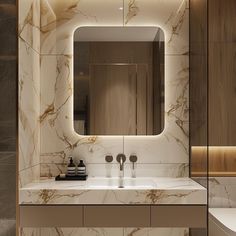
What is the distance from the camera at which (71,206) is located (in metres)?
2.40

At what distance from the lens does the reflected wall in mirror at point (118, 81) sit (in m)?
3.01

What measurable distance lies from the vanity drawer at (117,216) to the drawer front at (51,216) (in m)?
0.07

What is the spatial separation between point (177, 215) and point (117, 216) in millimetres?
421

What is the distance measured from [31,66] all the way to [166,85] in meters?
1.17

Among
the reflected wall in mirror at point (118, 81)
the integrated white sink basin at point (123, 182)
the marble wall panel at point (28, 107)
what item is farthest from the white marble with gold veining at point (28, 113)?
the integrated white sink basin at point (123, 182)

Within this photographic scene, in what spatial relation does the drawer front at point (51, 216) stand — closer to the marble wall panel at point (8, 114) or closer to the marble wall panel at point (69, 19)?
the marble wall panel at point (8, 114)

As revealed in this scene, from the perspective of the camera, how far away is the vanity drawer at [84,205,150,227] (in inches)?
94.2

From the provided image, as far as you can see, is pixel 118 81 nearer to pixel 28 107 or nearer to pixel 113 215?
pixel 28 107

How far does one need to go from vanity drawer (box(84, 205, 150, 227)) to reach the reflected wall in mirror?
31.3 inches

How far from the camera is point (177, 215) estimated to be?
7.86 feet

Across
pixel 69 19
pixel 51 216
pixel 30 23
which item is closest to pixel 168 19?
pixel 69 19

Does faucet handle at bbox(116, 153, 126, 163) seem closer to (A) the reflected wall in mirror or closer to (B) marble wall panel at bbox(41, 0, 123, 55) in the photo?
(A) the reflected wall in mirror

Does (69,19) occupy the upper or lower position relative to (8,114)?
upper

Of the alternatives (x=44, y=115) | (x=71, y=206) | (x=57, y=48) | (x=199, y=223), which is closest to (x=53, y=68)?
(x=57, y=48)
